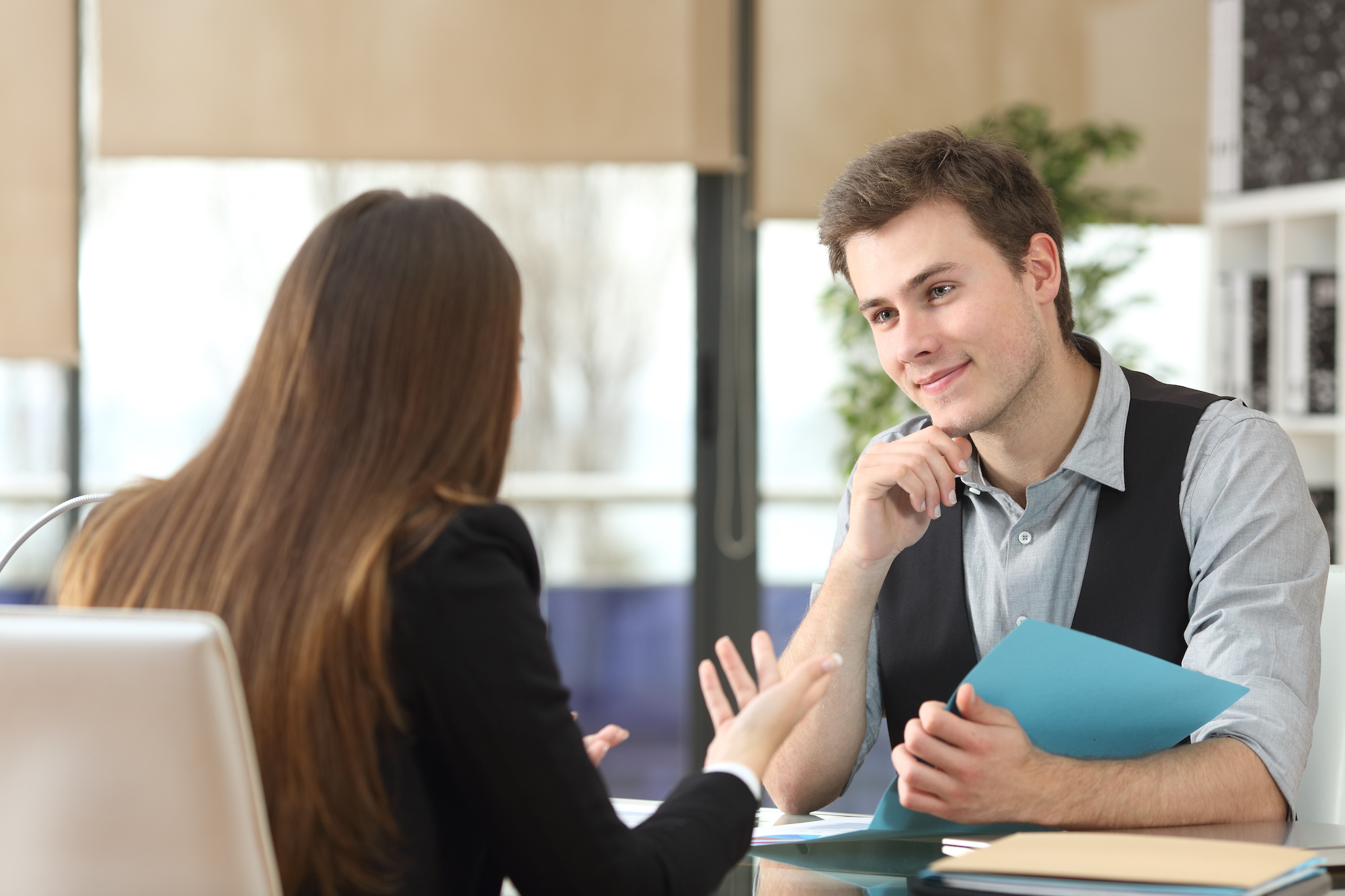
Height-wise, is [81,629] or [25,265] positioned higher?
[25,265]

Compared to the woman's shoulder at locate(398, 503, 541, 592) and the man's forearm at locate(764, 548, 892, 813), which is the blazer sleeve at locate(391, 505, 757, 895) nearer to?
the woman's shoulder at locate(398, 503, 541, 592)

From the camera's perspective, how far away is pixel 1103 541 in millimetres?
1643

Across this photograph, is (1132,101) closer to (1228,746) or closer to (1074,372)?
(1074,372)

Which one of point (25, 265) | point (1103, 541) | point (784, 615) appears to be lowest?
point (784, 615)

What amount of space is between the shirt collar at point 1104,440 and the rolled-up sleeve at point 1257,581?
0.09 meters

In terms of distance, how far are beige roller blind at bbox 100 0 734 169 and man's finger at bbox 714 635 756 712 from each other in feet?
8.18

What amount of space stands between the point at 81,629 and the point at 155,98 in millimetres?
3145

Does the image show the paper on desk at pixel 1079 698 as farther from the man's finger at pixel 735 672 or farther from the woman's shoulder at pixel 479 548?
the woman's shoulder at pixel 479 548

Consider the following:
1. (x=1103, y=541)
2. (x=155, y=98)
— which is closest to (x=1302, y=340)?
(x=1103, y=541)

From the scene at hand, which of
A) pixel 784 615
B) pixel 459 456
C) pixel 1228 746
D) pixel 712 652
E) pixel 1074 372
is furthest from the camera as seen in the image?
pixel 784 615

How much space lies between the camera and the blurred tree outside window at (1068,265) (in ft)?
11.2

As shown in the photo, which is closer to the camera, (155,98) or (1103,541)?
(1103,541)

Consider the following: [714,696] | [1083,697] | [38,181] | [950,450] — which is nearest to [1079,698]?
[1083,697]

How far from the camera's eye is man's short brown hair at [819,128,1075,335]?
1.76 m
